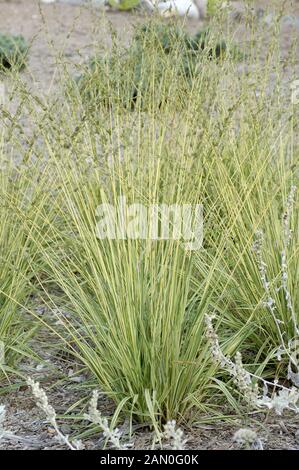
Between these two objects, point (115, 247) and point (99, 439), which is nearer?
point (99, 439)

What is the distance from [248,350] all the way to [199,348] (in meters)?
0.40

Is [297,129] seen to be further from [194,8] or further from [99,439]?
[194,8]

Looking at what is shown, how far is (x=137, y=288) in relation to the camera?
2.59 meters

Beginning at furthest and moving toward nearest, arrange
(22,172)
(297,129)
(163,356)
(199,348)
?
(297,129), (22,172), (199,348), (163,356)

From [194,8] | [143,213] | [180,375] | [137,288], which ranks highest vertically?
[194,8]

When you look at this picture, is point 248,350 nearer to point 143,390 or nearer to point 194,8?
point 143,390

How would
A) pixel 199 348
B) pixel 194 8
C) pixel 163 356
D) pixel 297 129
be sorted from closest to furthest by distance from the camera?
pixel 163 356
pixel 199 348
pixel 297 129
pixel 194 8

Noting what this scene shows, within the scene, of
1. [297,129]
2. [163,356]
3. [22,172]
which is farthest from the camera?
[297,129]

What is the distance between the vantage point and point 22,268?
3.14m

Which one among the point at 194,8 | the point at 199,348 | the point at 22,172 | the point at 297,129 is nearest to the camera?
the point at 199,348

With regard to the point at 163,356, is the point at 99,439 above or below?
below

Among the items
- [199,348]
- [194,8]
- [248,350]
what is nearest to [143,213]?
[199,348]

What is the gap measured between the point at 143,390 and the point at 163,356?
0.42 ft

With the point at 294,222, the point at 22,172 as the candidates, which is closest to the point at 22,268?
the point at 22,172
